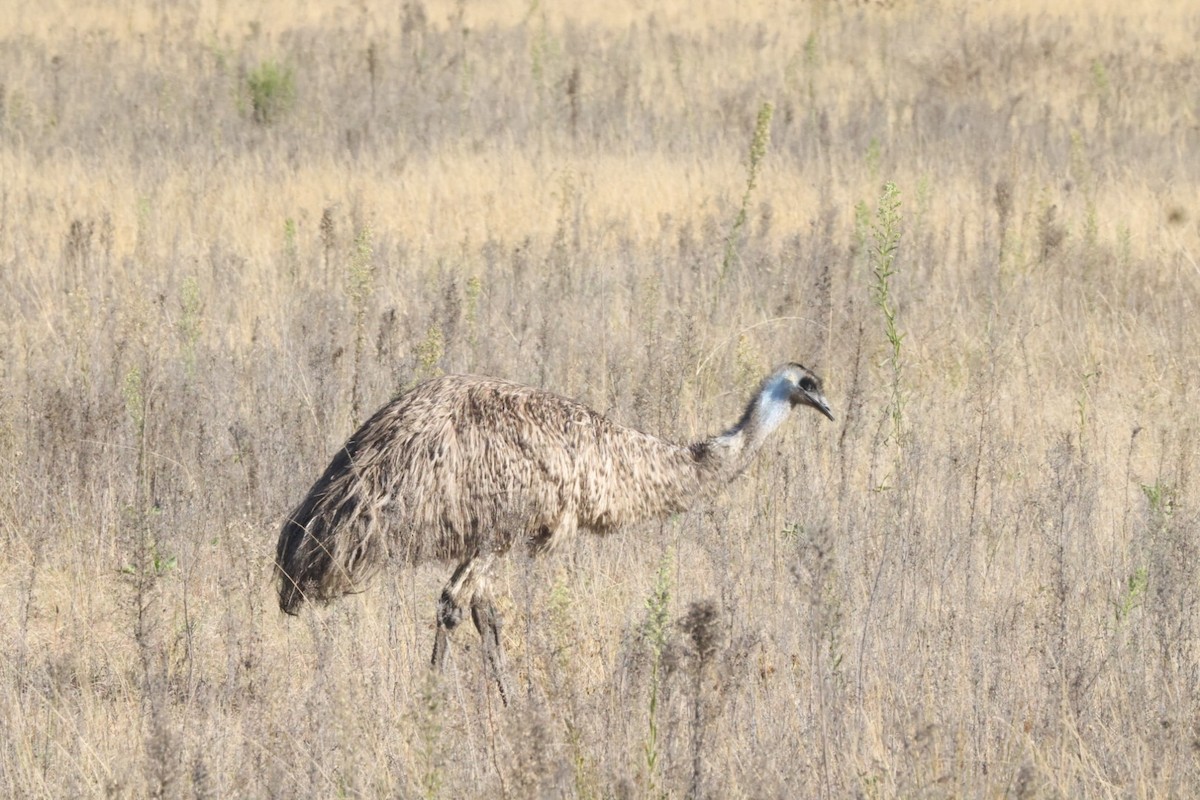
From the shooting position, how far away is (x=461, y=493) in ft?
17.6

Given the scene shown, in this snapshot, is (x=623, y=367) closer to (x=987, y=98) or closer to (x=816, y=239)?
(x=816, y=239)

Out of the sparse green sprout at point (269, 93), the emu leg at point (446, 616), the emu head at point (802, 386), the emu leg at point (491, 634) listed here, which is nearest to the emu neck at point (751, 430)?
the emu head at point (802, 386)

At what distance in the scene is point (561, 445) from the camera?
571cm

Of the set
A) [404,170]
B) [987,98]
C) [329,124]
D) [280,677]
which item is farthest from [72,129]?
[280,677]

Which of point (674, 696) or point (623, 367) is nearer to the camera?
point (674, 696)

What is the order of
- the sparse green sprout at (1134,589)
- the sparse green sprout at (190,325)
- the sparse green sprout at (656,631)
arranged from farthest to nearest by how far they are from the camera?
1. the sparse green sprout at (190,325)
2. the sparse green sprout at (1134,589)
3. the sparse green sprout at (656,631)

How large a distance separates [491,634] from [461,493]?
48 cm

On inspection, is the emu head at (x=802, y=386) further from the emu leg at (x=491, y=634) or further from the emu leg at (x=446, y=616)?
the emu leg at (x=446, y=616)

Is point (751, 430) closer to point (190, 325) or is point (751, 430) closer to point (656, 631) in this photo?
point (190, 325)

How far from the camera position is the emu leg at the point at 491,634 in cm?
512

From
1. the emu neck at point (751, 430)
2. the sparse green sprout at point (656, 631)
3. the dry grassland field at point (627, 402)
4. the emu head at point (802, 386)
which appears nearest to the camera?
the sparse green sprout at point (656, 631)

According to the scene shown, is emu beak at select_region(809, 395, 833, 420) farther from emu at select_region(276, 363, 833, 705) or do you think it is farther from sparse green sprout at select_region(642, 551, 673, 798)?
sparse green sprout at select_region(642, 551, 673, 798)

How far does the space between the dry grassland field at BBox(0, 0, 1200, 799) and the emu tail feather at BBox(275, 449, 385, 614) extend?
0.56ft

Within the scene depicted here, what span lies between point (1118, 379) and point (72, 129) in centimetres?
958
